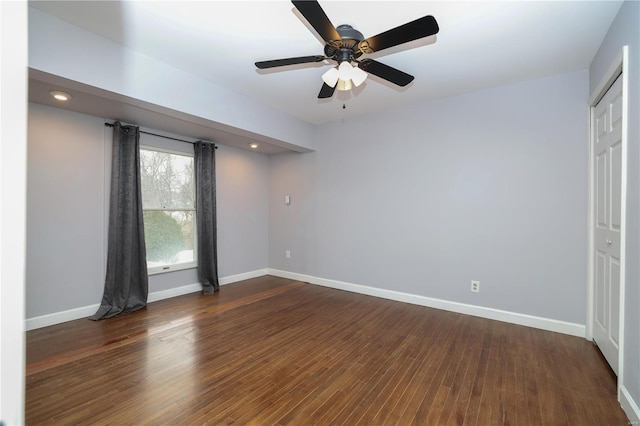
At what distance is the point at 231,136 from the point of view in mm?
4328

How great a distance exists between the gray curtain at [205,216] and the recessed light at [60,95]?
170cm

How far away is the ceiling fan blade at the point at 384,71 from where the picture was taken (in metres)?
2.23

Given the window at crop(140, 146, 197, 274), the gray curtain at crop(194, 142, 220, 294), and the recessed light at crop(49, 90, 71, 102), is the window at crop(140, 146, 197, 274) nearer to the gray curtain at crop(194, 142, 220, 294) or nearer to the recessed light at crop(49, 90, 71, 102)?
the gray curtain at crop(194, 142, 220, 294)

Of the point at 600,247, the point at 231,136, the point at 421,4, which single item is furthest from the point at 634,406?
the point at 231,136

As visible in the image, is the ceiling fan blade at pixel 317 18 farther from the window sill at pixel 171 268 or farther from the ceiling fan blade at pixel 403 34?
the window sill at pixel 171 268

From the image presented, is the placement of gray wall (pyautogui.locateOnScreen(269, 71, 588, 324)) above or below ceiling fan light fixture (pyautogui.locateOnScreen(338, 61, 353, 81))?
below

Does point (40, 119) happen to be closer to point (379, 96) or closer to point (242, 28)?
point (242, 28)

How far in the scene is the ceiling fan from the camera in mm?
1637

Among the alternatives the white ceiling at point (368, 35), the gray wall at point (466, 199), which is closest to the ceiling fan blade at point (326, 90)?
the white ceiling at point (368, 35)

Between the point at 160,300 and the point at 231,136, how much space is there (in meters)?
2.55

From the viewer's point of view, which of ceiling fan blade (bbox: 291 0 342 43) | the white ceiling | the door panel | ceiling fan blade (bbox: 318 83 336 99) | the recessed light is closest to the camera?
ceiling fan blade (bbox: 291 0 342 43)

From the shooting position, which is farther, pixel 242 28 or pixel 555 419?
pixel 242 28

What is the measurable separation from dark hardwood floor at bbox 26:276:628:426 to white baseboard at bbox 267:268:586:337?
0.10 m

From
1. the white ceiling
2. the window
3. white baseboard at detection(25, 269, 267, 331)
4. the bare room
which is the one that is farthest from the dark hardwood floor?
the white ceiling
